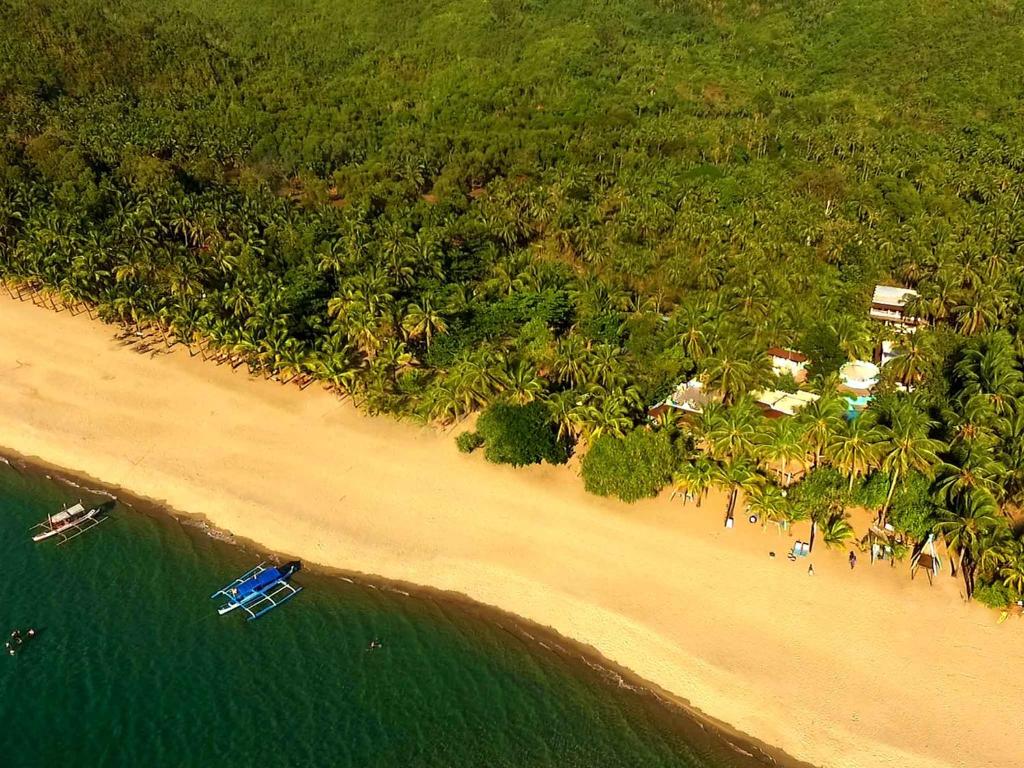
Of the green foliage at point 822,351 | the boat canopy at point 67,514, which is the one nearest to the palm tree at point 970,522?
the green foliage at point 822,351

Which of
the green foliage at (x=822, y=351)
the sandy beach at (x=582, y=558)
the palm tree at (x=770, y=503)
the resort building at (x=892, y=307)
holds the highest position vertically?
the resort building at (x=892, y=307)

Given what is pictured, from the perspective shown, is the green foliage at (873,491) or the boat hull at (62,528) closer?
the green foliage at (873,491)

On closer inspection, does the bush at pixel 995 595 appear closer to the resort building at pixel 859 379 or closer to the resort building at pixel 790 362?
the resort building at pixel 859 379

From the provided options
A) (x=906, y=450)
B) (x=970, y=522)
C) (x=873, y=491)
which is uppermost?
(x=906, y=450)

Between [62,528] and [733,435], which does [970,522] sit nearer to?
[733,435]

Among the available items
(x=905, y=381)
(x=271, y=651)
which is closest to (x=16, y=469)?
(x=271, y=651)

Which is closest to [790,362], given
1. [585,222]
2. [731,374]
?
[731,374]

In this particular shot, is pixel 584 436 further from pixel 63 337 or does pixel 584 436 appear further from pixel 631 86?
pixel 631 86
